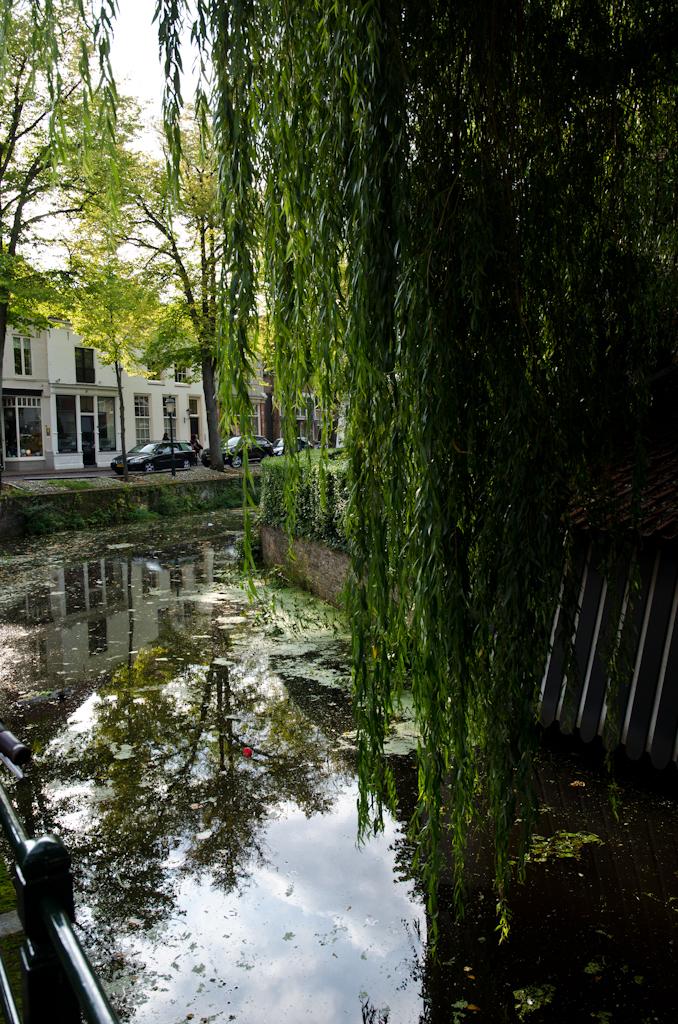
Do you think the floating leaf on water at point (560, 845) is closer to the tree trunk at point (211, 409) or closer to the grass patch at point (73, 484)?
the grass patch at point (73, 484)

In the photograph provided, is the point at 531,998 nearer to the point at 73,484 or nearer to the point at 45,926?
the point at 45,926

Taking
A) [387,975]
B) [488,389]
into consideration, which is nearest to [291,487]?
[488,389]

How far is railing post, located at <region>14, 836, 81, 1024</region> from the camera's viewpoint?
1.27 metres

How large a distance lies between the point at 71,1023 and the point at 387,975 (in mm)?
2452

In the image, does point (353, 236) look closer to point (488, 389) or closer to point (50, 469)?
point (488, 389)

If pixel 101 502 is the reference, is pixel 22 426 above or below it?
above

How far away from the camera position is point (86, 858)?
14.0ft

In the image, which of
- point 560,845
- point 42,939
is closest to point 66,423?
point 560,845

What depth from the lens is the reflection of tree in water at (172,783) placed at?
13.5 ft

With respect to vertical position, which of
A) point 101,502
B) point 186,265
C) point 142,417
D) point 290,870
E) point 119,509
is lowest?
point 119,509

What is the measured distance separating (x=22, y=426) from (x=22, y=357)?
3.10m

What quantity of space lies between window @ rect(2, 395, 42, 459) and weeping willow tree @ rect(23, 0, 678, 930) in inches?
1244

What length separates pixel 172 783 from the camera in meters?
5.15

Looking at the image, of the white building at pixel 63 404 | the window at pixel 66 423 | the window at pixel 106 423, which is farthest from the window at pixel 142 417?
the window at pixel 66 423
